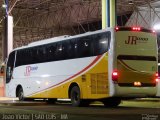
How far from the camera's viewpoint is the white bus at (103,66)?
18.7 meters

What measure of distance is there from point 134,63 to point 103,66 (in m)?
1.28

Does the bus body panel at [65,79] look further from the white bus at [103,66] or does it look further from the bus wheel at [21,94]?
the bus wheel at [21,94]

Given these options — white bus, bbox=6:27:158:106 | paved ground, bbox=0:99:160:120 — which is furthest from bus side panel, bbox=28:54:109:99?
paved ground, bbox=0:99:160:120

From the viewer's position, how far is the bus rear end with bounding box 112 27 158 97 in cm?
1862

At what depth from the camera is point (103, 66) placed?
18984 millimetres

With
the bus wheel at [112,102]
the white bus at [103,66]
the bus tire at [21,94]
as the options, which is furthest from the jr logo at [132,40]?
the bus tire at [21,94]

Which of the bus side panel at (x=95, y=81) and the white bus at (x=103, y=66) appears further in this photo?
the bus side panel at (x=95, y=81)

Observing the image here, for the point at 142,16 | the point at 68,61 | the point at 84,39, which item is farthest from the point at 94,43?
the point at 142,16

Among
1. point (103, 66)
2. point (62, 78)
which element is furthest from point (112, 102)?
point (103, 66)

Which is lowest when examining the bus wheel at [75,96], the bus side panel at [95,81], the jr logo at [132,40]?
the bus wheel at [75,96]

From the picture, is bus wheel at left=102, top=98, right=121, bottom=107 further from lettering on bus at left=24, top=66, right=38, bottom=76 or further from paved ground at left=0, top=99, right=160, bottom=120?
lettering on bus at left=24, top=66, right=38, bottom=76

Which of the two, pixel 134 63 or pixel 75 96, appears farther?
pixel 75 96

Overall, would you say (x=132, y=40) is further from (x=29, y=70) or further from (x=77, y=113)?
(x=29, y=70)

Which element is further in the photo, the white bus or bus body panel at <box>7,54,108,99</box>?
bus body panel at <box>7,54,108,99</box>
